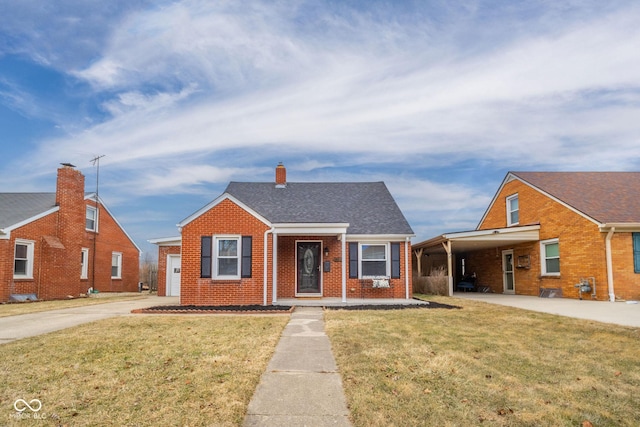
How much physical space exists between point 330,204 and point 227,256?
683 cm

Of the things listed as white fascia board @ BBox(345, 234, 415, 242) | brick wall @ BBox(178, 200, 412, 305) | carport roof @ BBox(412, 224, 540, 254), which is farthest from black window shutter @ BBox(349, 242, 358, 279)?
carport roof @ BBox(412, 224, 540, 254)

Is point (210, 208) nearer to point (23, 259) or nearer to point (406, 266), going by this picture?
point (406, 266)

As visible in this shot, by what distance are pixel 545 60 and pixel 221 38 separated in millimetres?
9969

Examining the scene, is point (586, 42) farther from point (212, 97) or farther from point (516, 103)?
point (212, 97)

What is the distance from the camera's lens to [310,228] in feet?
49.1

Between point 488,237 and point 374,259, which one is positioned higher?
point 488,237

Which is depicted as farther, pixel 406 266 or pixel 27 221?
pixel 27 221

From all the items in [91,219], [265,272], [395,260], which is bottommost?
[265,272]

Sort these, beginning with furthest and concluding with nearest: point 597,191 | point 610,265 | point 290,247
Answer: point 597,191, point 290,247, point 610,265

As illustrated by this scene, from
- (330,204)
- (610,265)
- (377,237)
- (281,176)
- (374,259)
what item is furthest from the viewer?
(281,176)

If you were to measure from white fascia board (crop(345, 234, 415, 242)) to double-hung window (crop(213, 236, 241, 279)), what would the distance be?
484 centimetres

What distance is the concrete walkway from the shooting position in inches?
156

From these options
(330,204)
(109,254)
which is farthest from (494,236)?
(109,254)

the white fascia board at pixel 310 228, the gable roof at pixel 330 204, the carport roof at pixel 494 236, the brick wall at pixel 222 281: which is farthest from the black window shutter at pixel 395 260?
the brick wall at pixel 222 281
